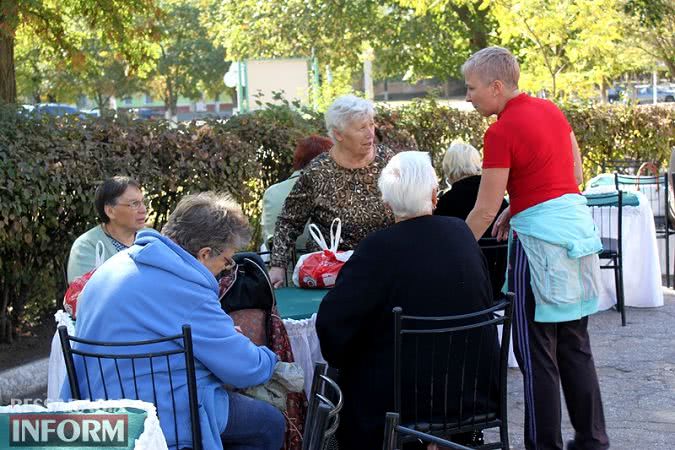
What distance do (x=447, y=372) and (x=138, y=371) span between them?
44.5 inches

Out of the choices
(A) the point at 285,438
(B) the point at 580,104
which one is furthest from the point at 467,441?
(B) the point at 580,104

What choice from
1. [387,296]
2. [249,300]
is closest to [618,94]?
[387,296]

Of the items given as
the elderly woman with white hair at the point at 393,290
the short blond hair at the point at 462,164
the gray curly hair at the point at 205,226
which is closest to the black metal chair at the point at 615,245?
the short blond hair at the point at 462,164

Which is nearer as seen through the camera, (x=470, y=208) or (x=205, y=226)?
(x=205, y=226)

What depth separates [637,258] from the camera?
841cm

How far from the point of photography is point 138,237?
338 centimetres

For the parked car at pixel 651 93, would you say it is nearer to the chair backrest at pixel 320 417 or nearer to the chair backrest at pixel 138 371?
the chair backrest at pixel 138 371

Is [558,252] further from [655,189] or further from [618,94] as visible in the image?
[618,94]

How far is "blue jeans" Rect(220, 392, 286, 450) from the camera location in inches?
139

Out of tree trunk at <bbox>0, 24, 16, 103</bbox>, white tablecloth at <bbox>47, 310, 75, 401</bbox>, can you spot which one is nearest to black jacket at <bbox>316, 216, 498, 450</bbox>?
white tablecloth at <bbox>47, 310, 75, 401</bbox>

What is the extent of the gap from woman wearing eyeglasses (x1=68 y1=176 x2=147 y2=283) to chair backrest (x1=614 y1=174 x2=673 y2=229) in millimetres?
5526

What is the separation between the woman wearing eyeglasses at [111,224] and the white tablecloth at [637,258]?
14.8 feet

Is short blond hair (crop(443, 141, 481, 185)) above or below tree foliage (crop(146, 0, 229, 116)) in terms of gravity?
below

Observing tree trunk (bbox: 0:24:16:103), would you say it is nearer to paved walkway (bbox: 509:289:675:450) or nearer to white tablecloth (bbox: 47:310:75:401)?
paved walkway (bbox: 509:289:675:450)
